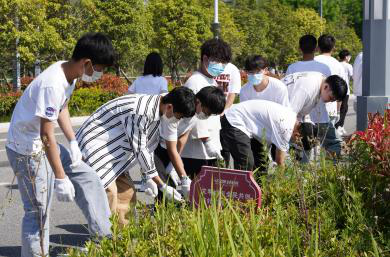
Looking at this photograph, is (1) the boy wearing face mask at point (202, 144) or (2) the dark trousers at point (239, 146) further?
(2) the dark trousers at point (239, 146)

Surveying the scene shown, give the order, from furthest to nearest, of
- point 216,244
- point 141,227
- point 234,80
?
point 234,80, point 141,227, point 216,244

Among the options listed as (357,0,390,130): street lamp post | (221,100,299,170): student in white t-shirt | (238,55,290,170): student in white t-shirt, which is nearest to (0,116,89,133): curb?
(238,55,290,170): student in white t-shirt

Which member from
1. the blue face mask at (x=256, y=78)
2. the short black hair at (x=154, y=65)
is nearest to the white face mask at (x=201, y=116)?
the blue face mask at (x=256, y=78)

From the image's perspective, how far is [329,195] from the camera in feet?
15.2

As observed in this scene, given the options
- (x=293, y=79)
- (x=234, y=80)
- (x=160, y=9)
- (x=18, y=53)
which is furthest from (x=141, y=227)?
(x=160, y=9)

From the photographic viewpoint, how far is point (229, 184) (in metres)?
4.60

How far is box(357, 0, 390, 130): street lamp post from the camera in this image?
25.1ft

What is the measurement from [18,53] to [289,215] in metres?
17.2

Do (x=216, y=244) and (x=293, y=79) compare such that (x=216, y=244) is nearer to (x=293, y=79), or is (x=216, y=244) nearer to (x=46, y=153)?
(x=46, y=153)

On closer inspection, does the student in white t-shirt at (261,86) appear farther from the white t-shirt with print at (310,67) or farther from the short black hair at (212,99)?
the short black hair at (212,99)

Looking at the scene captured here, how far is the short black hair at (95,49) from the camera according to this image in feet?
14.9

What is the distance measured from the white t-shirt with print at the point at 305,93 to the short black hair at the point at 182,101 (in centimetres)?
A: 196

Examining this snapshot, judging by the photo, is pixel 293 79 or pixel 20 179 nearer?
pixel 20 179

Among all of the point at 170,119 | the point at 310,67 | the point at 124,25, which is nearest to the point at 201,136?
the point at 170,119
